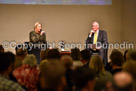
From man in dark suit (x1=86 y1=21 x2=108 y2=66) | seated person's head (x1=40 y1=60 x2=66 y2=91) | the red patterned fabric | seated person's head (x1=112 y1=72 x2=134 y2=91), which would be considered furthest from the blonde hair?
man in dark suit (x1=86 y1=21 x2=108 y2=66)

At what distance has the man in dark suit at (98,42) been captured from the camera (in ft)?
21.9

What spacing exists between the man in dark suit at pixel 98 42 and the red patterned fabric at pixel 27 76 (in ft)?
12.0

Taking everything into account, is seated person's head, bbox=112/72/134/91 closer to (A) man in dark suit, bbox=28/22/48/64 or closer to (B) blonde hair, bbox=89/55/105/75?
(B) blonde hair, bbox=89/55/105/75

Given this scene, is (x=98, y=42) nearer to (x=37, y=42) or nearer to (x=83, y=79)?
(x=37, y=42)

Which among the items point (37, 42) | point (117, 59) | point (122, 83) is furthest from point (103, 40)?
point (122, 83)

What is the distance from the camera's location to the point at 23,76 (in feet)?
10.1

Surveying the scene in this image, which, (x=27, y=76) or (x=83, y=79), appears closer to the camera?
(x=83, y=79)

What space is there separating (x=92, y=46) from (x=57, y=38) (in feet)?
7.84

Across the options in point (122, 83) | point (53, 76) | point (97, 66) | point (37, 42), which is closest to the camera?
point (122, 83)

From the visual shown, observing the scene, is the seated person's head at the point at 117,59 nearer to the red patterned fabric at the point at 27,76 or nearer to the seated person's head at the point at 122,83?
the red patterned fabric at the point at 27,76

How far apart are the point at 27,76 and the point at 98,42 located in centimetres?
391

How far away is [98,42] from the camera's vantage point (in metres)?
6.74

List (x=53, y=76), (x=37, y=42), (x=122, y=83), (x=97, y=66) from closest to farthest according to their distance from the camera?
(x=122, y=83), (x=53, y=76), (x=97, y=66), (x=37, y=42)

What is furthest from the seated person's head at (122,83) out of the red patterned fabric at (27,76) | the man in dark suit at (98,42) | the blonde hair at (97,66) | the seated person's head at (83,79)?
the man in dark suit at (98,42)
